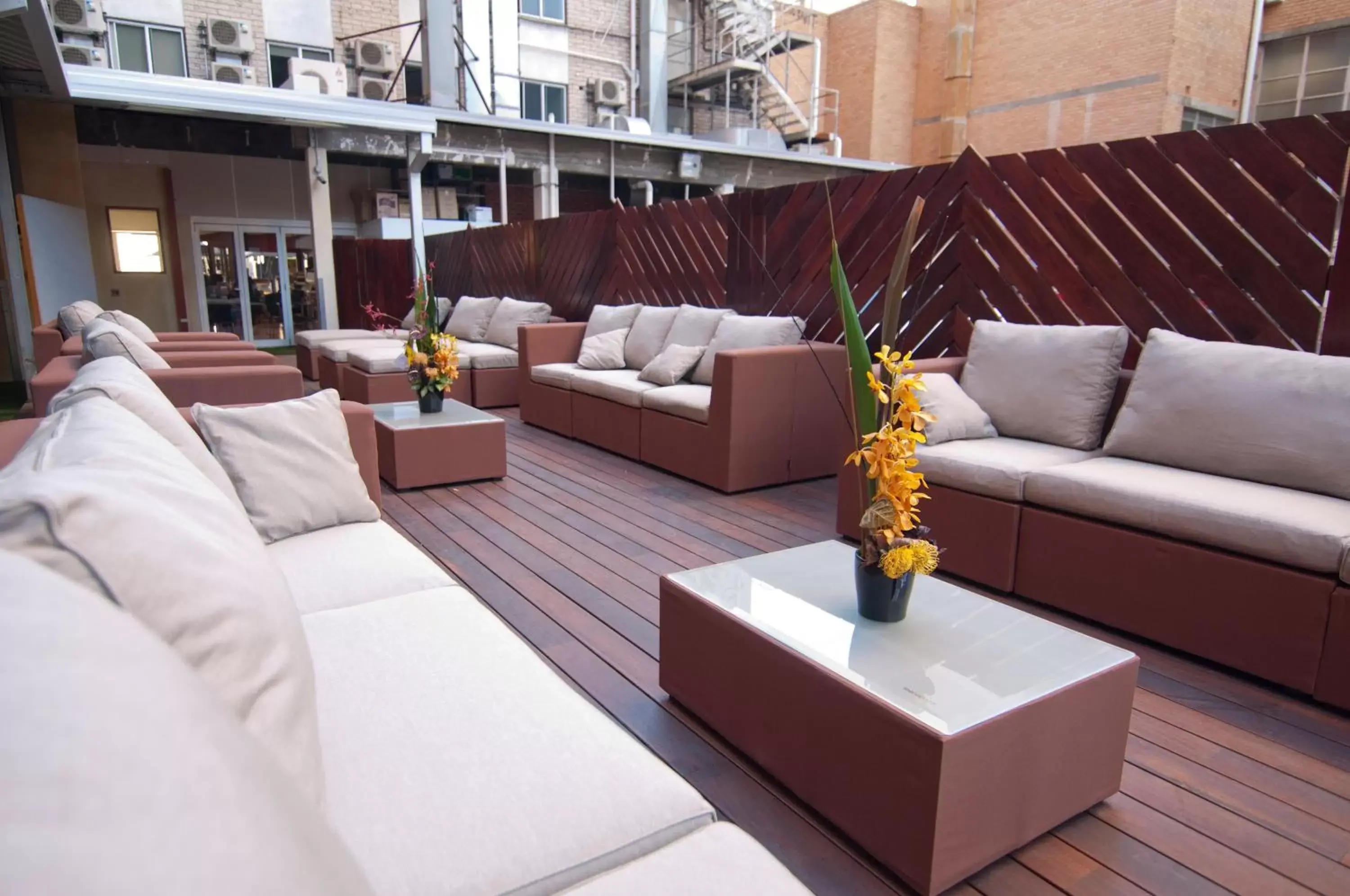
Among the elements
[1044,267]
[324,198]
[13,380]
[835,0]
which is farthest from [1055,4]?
[13,380]

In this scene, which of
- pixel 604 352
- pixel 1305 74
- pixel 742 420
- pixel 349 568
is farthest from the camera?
pixel 1305 74

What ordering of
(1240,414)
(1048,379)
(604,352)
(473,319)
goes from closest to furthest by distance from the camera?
1. (1240,414)
2. (1048,379)
3. (604,352)
4. (473,319)

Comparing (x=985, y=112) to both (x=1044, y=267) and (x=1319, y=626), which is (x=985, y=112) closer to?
(x=1044, y=267)

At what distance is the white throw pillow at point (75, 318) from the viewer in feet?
13.8

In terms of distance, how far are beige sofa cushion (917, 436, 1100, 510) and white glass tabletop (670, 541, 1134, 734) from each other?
0.91 meters

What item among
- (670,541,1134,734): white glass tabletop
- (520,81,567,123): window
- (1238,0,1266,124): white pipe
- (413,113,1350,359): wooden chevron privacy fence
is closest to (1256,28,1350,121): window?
(1238,0,1266,124): white pipe

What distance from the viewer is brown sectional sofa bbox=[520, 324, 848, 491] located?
3.97 meters

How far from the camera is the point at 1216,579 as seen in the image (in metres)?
2.24

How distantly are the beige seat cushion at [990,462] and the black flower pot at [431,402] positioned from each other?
2.60 m

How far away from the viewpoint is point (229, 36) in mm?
11523

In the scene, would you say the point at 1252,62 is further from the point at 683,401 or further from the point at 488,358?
the point at 683,401

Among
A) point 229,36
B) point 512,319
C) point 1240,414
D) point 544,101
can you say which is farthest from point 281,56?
point 1240,414

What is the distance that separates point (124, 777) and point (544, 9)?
15756 mm

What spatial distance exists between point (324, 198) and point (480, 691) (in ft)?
30.3
